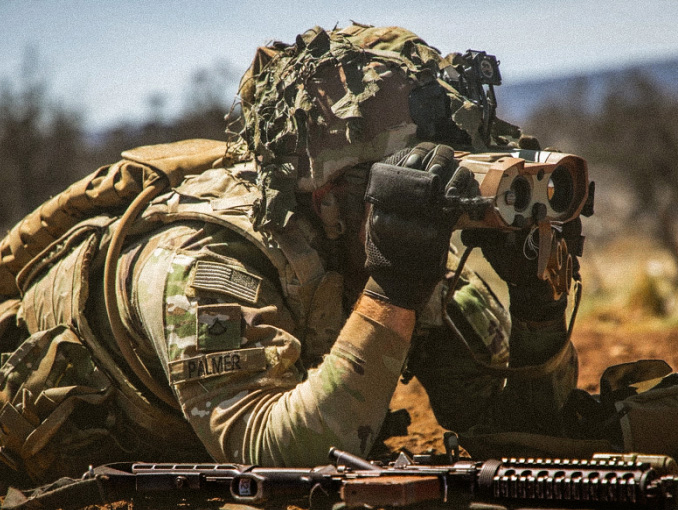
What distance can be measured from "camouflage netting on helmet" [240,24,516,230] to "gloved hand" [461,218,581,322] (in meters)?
0.33

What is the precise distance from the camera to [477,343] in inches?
151

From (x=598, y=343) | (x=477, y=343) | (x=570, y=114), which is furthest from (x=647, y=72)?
(x=477, y=343)

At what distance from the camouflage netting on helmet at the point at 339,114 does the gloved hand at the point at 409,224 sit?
33cm

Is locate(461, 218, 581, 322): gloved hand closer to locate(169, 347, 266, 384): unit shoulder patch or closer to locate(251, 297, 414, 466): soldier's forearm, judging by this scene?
locate(251, 297, 414, 466): soldier's forearm

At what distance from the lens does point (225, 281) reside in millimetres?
2902

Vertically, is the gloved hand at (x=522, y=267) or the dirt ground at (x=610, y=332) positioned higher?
the gloved hand at (x=522, y=267)

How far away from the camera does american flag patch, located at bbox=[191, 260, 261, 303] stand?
2875mm

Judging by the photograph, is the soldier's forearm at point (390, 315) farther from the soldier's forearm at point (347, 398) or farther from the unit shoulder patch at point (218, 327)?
the unit shoulder patch at point (218, 327)

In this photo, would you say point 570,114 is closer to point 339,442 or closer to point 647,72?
point 647,72

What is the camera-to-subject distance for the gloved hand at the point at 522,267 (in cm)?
306

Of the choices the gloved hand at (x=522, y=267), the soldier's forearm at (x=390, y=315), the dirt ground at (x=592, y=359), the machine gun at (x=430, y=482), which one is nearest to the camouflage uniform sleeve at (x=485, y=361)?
the gloved hand at (x=522, y=267)

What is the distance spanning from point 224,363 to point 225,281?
0.29 meters

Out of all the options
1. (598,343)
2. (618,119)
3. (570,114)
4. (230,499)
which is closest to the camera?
(230,499)

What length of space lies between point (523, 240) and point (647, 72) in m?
17.4
